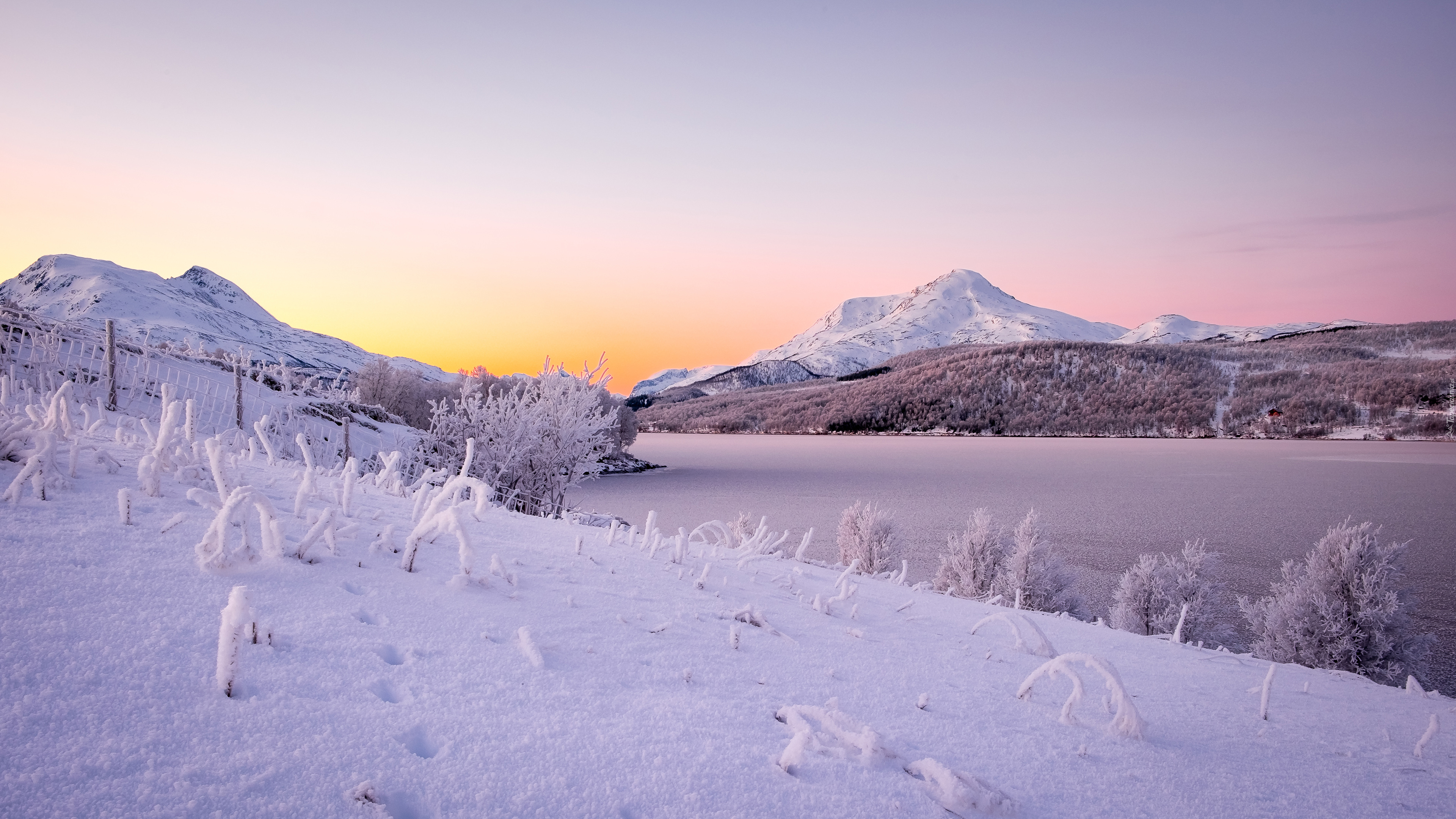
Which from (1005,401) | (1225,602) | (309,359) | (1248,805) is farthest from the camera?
(309,359)

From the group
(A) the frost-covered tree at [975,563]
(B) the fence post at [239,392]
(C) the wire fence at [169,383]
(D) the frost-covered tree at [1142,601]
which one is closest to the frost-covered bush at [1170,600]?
(D) the frost-covered tree at [1142,601]

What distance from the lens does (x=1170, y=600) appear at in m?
15.6

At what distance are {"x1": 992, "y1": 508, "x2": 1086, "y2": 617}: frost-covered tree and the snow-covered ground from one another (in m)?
13.4

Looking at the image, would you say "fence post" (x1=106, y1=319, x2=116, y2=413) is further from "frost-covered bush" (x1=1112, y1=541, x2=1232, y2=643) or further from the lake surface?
"frost-covered bush" (x1=1112, y1=541, x2=1232, y2=643)

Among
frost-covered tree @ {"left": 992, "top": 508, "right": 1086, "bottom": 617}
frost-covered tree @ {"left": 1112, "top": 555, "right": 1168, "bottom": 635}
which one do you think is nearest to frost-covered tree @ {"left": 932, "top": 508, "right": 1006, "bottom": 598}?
frost-covered tree @ {"left": 992, "top": 508, "right": 1086, "bottom": 617}

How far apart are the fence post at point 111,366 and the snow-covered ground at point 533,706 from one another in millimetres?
10440

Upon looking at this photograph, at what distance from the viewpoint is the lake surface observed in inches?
892

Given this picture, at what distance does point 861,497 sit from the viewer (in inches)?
1581

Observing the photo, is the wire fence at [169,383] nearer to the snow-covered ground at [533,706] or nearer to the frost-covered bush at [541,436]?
the frost-covered bush at [541,436]

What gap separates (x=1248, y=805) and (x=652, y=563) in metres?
2.96

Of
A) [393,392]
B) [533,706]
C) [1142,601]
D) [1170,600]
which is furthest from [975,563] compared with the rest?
[393,392]

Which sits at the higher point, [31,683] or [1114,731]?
[31,683]

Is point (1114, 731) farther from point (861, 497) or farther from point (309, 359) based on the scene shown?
point (309, 359)

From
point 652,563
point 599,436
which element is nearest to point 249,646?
point 652,563
